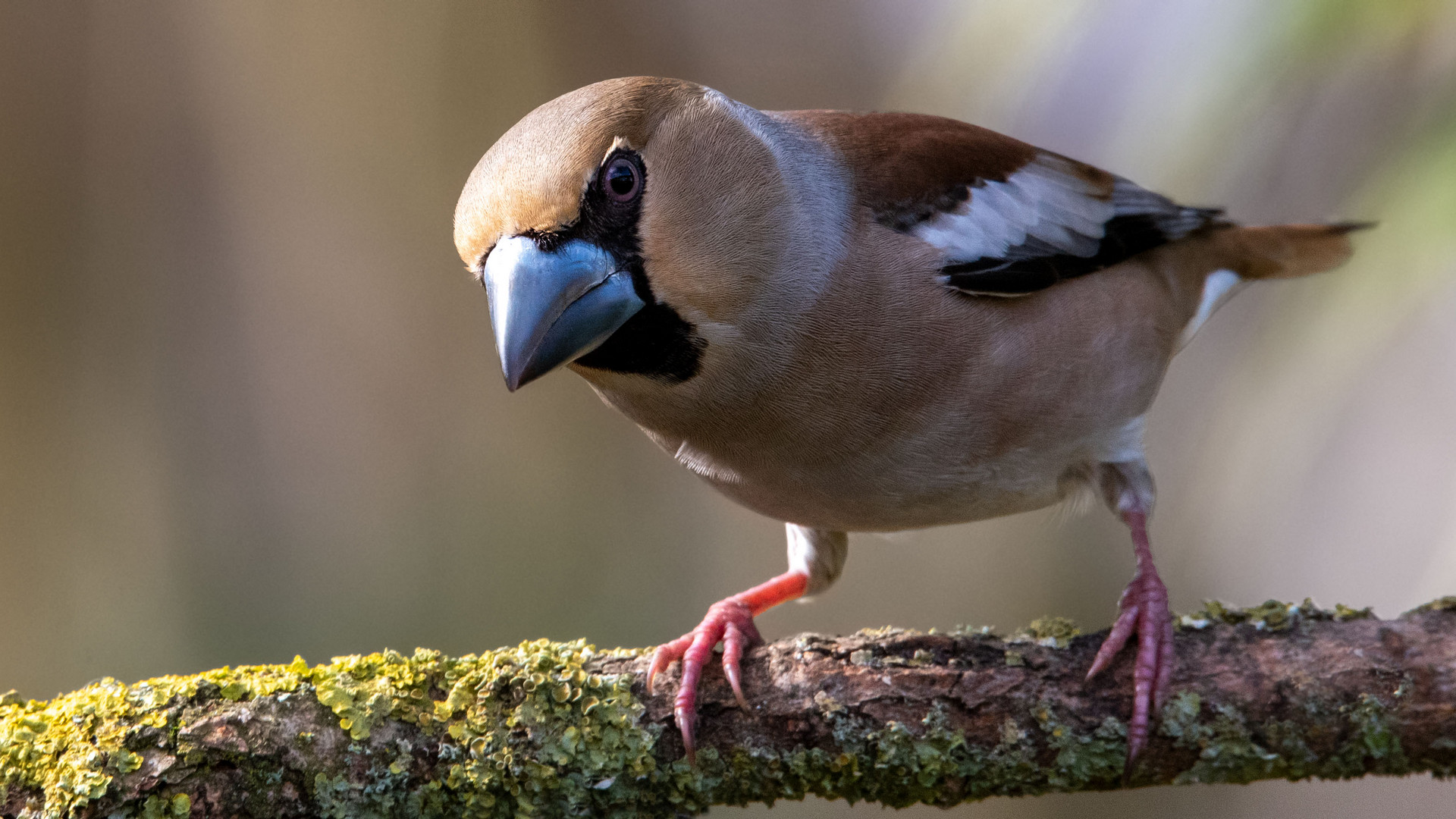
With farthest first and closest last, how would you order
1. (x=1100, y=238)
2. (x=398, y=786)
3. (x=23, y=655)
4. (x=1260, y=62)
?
(x=23, y=655), (x=1100, y=238), (x=1260, y=62), (x=398, y=786)

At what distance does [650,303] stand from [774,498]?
0.52m

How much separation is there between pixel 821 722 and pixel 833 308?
66cm

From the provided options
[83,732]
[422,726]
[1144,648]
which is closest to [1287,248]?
[1144,648]

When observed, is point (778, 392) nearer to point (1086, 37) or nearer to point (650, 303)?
point (650, 303)

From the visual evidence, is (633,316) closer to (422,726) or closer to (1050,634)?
(422,726)

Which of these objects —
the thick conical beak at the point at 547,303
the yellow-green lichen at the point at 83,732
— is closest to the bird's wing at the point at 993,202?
the thick conical beak at the point at 547,303

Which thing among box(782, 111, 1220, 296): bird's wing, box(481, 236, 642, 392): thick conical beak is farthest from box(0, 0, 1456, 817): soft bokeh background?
box(481, 236, 642, 392): thick conical beak

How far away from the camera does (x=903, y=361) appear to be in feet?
6.16

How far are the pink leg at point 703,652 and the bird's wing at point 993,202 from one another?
0.73 meters

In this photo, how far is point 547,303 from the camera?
5.00 feet

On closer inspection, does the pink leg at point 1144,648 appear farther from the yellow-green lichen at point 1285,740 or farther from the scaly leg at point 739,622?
the scaly leg at point 739,622

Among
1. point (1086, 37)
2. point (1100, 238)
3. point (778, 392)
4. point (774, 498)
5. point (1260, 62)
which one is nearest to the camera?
point (778, 392)

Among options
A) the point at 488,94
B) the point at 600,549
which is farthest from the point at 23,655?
the point at 488,94

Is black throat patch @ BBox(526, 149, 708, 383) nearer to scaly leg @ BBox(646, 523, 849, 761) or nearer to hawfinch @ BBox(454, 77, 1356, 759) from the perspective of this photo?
hawfinch @ BBox(454, 77, 1356, 759)
